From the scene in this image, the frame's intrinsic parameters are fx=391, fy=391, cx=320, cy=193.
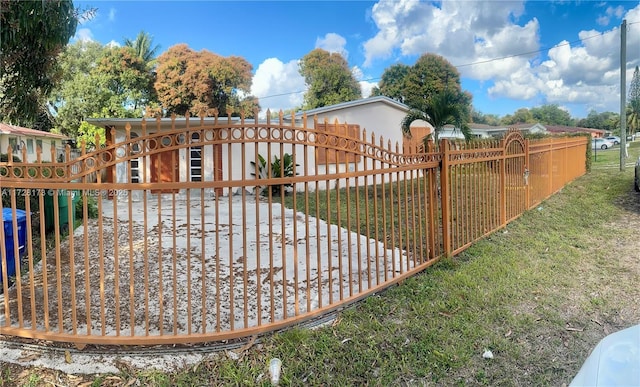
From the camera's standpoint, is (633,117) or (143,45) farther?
(633,117)

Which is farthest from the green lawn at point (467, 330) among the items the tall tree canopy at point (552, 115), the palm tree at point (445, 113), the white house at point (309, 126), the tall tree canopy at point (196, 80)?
the tall tree canopy at point (552, 115)

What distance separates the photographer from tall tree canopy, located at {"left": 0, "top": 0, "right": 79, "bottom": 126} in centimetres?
425

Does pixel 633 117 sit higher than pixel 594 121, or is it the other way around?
pixel 594 121

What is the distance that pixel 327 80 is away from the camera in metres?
35.6

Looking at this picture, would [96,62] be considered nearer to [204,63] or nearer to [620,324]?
[204,63]

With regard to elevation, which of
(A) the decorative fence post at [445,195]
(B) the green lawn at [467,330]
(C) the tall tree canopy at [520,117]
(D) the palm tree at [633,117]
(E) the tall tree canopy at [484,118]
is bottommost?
(B) the green lawn at [467,330]

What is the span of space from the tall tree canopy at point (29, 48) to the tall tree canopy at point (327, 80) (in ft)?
94.5

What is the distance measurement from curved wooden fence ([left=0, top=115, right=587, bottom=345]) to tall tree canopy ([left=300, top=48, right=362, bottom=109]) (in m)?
27.1

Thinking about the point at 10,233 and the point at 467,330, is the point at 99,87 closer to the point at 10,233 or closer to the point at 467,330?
the point at 10,233

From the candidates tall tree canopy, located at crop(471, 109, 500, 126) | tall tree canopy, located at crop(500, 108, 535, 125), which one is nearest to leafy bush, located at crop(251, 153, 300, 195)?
tall tree canopy, located at crop(471, 109, 500, 126)

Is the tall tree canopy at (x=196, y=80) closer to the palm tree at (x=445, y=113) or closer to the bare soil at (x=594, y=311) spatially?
the palm tree at (x=445, y=113)

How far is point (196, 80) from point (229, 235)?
91.0 ft

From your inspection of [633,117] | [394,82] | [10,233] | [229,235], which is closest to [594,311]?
[229,235]

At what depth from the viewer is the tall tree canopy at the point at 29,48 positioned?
167 inches
